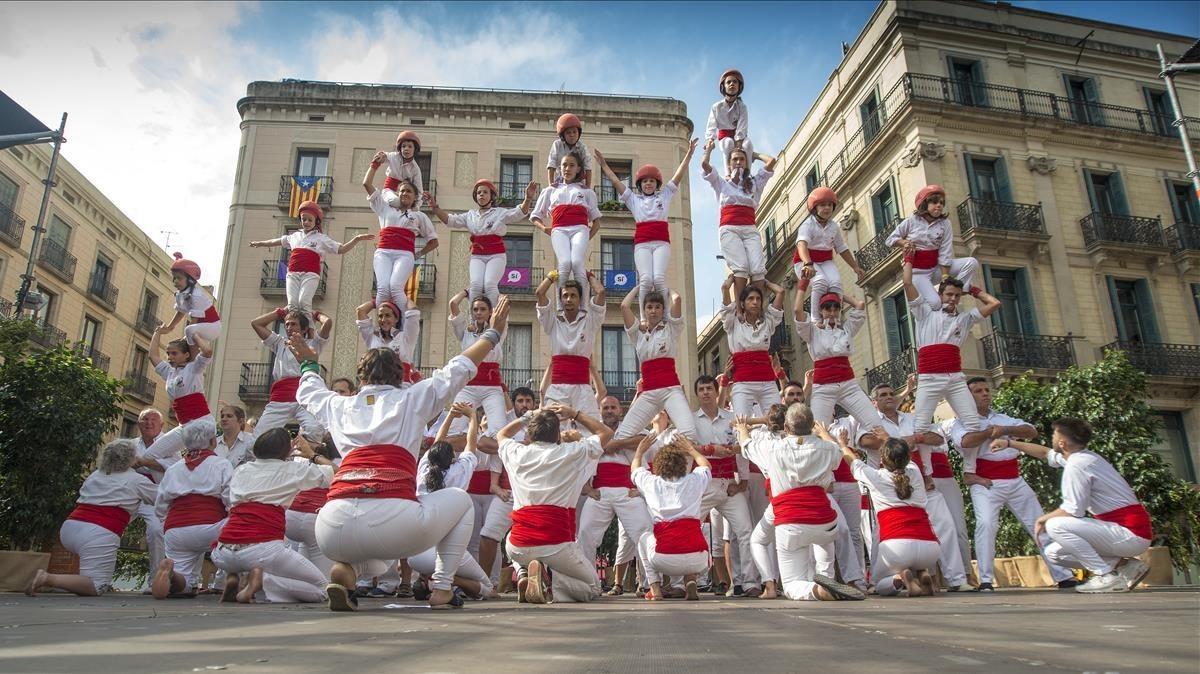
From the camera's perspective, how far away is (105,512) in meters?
7.45

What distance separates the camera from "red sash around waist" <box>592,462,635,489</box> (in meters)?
8.08

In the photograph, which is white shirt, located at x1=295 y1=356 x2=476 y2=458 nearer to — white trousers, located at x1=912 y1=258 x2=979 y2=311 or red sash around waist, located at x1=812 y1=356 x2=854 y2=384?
red sash around waist, located at x1=812 y1=356 x2=854 y2=384

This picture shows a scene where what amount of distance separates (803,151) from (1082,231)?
10637 millimetres

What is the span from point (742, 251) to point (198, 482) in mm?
6902

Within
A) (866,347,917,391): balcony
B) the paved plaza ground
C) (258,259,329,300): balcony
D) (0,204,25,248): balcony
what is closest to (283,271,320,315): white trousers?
the paved plaza ground

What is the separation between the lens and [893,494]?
6816 mm

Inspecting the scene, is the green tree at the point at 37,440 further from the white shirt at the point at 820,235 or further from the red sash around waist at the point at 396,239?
the white shirt at the point at 820,235

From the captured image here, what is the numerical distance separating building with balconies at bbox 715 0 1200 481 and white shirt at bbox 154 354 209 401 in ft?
49.9

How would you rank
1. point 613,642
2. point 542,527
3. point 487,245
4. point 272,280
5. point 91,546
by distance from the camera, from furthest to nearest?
point 272,280 → point 487,245 → point 91,546 → point 542,527 → point 613,642

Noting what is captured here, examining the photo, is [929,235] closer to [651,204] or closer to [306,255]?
[651,204]

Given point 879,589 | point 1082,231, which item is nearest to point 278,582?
point 879,589

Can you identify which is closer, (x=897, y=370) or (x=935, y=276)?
(x=935, y=276)

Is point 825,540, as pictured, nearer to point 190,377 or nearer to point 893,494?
point 893,494

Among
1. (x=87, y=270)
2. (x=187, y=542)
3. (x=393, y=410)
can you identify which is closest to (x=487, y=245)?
(x=187, y=542)
